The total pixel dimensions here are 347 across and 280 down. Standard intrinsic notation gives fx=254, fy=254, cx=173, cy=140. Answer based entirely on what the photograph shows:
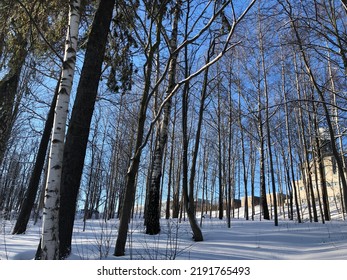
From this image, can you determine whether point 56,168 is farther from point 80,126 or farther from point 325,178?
point 325,178

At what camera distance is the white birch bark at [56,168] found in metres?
2.83

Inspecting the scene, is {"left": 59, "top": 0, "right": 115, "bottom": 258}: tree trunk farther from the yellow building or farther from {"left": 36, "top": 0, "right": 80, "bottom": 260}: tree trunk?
the yellow building

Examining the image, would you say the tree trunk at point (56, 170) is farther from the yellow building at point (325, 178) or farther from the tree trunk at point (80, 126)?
the yellow building at point (325, 178)

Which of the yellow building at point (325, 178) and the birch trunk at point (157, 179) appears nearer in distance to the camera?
the birch trunk at point (157, 179)

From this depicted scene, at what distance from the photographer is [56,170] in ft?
9.83

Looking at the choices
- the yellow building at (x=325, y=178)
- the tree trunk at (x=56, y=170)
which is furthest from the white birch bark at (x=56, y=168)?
the yellow building at (x=325, y=178)

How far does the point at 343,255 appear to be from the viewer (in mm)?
3930

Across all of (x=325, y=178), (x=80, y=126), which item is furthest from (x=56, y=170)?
(x=325, y=178)

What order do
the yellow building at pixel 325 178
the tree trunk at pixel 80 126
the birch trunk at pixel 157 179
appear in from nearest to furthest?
the tree trunk at pixel 80 126 < the birch trunk at pixel 157 179 < the yellow building at pixel 325 178

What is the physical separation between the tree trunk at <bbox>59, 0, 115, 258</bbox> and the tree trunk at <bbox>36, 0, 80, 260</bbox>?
0.68m

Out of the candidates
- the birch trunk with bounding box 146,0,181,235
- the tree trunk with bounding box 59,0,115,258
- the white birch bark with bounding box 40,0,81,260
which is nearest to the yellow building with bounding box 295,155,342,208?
the birch trunk with bounding box 146,0,181,235

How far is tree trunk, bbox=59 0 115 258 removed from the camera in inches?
151
